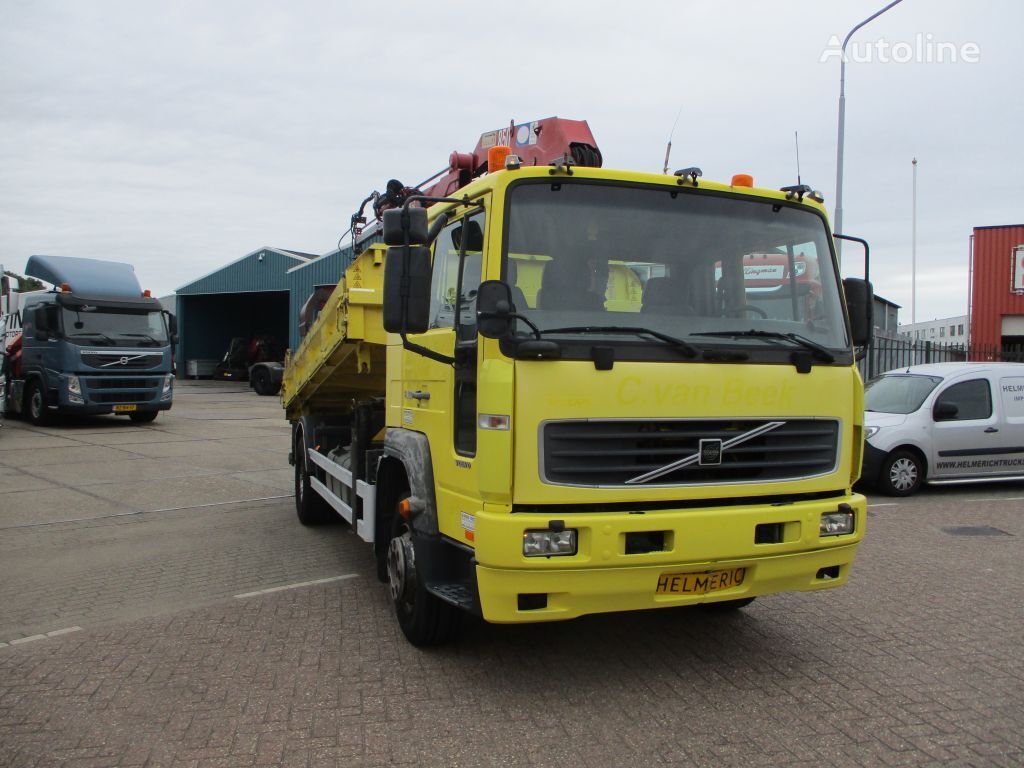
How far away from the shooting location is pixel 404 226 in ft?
13.8

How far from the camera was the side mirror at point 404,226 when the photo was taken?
420 cm

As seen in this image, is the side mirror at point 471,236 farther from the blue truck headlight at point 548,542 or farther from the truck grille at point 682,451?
the blue truck headlight at point 548,542

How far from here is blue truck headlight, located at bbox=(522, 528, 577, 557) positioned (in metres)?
3.87

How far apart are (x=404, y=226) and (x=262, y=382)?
30035 mm

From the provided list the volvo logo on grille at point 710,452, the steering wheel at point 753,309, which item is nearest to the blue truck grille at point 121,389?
the steering wheel at point 753,309

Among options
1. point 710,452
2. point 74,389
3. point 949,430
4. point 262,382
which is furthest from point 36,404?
point 710,452

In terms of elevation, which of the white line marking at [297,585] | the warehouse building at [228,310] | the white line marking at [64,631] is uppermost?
the warehouse building at [228,310]

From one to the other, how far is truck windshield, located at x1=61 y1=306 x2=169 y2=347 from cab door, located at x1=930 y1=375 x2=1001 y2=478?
15277mm

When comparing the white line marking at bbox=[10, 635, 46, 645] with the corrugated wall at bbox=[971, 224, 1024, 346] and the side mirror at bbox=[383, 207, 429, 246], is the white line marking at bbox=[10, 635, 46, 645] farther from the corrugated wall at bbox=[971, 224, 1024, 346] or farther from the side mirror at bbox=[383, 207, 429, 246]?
the corrugated wall at bbox=[971, 224, 1024, 346]

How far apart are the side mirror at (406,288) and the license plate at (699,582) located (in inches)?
66.0

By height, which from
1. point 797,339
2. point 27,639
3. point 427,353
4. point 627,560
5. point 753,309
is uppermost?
point 753,309

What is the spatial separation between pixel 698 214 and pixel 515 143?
2250 mm

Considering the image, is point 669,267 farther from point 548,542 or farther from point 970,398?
point 970,398

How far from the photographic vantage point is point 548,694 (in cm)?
425
